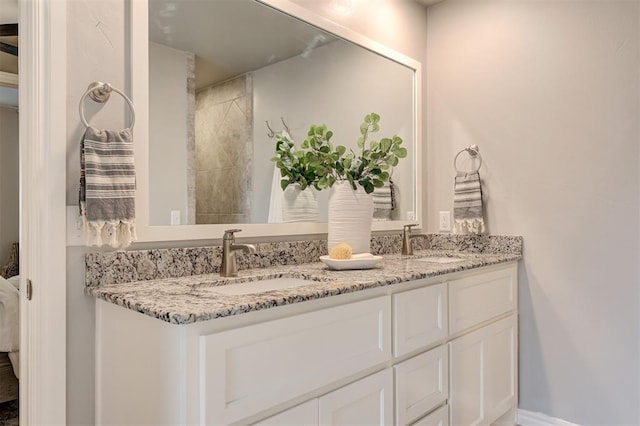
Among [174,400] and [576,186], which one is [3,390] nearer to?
[174,400]

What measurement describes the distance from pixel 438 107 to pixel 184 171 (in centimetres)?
165

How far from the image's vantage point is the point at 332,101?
219 cm

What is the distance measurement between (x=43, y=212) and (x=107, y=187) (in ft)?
0.58

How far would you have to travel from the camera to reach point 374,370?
4.68ft

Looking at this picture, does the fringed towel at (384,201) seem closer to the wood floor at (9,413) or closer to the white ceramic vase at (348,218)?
the white ceramic vase at (348,218)

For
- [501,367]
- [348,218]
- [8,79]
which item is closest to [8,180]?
[8,79]

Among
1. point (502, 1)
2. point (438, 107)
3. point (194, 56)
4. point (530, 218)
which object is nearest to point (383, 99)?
point (438, 107)

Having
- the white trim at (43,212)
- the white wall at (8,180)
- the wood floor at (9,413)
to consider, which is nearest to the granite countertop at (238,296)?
the white trim at (43,212)

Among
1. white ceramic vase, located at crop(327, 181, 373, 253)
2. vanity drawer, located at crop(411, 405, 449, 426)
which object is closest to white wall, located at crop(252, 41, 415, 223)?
white ceramic vase, located at crop(327, 181, 373, 253)

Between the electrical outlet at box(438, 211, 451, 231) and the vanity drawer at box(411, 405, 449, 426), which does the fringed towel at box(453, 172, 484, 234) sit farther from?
the vanity drawer at box(411, 405, 449, 426)

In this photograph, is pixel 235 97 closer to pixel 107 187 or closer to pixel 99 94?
pixel 99 94

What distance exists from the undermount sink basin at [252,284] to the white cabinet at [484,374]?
67 centimetres

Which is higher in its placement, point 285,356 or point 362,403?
point 285,356

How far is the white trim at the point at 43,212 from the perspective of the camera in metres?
1.21
